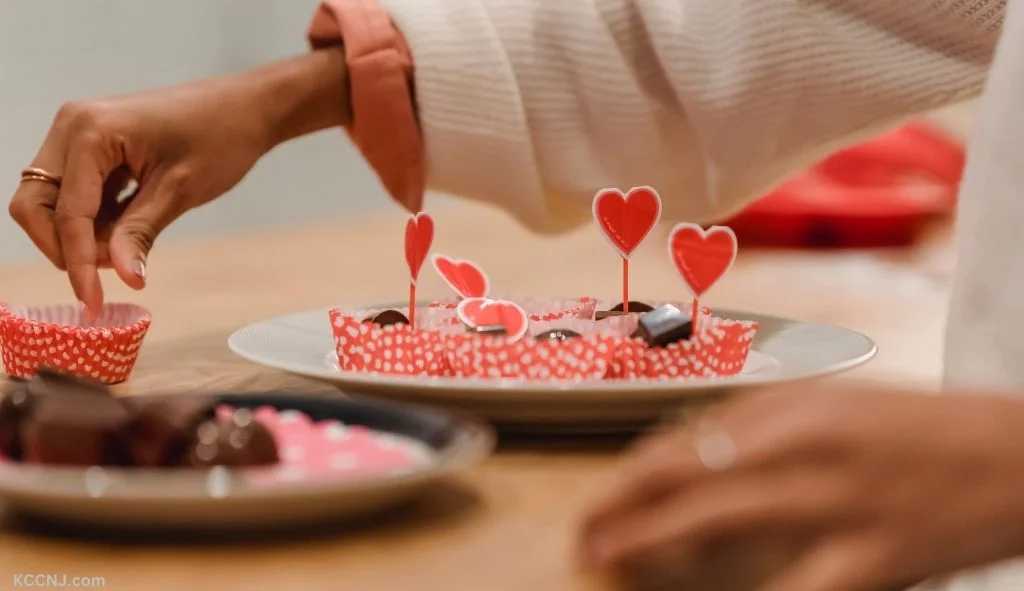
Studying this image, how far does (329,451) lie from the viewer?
0.66 m

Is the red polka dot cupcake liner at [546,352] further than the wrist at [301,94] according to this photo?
No

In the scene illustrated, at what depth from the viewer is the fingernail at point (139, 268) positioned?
3.21ft

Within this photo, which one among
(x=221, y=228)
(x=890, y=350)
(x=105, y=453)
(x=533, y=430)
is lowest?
(x=221, y=228)

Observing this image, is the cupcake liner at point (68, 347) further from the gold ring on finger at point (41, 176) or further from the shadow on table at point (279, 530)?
the shadow on table at point (279, 530)

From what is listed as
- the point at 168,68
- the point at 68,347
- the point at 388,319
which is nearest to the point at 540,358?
the point at 388,319

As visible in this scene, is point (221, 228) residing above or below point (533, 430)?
below

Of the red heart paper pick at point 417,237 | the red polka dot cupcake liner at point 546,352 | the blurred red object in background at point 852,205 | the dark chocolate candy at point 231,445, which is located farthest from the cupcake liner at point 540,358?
the blurred red object in background at point 852,205

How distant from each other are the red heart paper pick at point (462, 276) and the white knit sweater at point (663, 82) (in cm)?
24

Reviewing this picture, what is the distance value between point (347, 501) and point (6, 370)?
49cm

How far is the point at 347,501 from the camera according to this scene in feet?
2.01

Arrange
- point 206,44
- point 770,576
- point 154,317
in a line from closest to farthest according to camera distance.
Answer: point 770,576
point 154,317
point 206,44

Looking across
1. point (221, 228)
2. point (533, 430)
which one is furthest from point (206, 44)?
point (533, 430)

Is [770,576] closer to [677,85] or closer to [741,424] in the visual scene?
[741,424]

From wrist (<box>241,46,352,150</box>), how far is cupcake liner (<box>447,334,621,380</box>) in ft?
1.28
